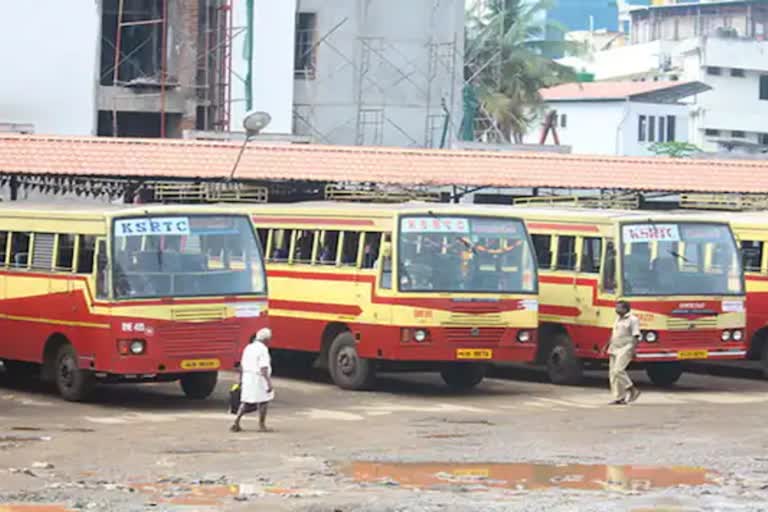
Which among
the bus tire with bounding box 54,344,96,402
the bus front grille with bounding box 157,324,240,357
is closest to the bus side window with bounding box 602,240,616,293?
the bus front grille with bounding box 157,324,240,357

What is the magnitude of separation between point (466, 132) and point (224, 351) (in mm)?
41434

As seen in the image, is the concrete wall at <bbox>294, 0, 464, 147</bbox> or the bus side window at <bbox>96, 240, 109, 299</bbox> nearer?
the bus side window at <bbox>96, 240, 109, 299</bbox>

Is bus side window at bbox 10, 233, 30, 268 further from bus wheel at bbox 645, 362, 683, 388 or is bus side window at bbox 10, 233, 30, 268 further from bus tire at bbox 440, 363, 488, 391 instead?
bus wheel at bbox 645, 362, 683, 388

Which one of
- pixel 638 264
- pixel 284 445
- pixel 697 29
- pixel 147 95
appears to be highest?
pixel 697 29

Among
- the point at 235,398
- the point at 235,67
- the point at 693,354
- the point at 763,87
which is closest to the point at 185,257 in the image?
the point at 235,398

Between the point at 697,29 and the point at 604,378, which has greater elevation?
the point at 697,29

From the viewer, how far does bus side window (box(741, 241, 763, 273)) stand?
28.8 m

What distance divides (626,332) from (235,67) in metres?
28.7

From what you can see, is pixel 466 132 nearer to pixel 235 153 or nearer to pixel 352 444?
pixel 235 153

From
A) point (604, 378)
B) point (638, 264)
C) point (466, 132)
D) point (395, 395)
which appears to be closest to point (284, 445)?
point (395, 395)

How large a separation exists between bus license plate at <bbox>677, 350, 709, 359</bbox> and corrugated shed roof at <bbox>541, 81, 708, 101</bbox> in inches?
2125

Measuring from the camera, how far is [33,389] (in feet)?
84.1

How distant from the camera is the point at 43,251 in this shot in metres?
24.2

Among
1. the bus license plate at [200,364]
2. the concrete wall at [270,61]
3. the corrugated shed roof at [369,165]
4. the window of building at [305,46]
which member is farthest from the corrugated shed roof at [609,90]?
the bus license plate at [200,364]
